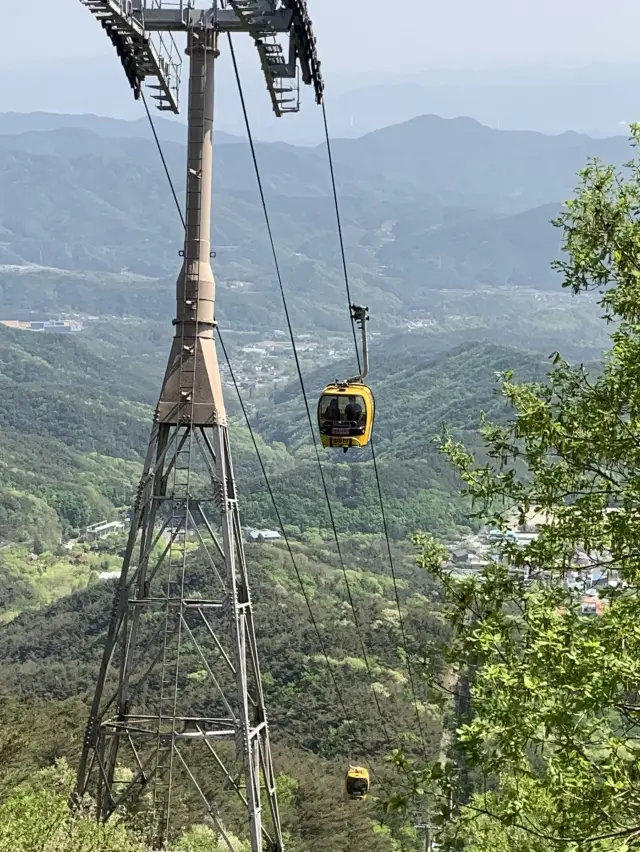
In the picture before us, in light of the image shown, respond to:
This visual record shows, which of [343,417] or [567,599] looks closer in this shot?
[567,599]

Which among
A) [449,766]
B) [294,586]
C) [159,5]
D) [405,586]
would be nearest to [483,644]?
[449,766]

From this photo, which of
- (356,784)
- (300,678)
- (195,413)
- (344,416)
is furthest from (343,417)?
(300,678)

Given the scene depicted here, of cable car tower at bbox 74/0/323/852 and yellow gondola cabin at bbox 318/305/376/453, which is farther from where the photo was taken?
yellow gondola cabin at bbox 318/305/376/453

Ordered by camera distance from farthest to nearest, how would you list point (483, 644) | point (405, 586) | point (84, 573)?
point (84, 573) → point (405, 586) → point (483, 644)

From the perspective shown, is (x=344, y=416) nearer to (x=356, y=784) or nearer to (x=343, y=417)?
(x=343, y=417)

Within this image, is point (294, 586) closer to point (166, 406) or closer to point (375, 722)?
point (375, 722)

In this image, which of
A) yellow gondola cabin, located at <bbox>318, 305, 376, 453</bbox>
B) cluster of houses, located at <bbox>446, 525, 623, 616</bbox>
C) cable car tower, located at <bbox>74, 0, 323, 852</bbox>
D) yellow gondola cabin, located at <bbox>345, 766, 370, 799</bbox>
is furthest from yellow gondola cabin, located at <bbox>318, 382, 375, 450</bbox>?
cluster of houses, located at <bbox>446, 525, 623, 616</bbox>

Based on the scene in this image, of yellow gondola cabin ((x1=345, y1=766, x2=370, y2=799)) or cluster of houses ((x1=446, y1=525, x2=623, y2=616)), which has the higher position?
cluster of houses ((x1=446, y1=525, x2=623, y2=616))

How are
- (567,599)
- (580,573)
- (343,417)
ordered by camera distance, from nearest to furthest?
(567,599), (580,573), (343,417)

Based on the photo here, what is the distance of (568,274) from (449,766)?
4578mm

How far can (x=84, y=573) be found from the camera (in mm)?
158500

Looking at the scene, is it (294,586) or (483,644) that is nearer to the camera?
(483,644)

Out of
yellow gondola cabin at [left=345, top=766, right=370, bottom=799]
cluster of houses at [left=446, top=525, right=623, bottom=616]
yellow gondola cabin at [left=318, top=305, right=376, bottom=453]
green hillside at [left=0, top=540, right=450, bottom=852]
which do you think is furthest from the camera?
green hillside at [left=0, top=540, right=450, bottom=852]

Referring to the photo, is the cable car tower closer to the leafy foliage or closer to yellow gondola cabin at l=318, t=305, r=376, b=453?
the leafy foliage
